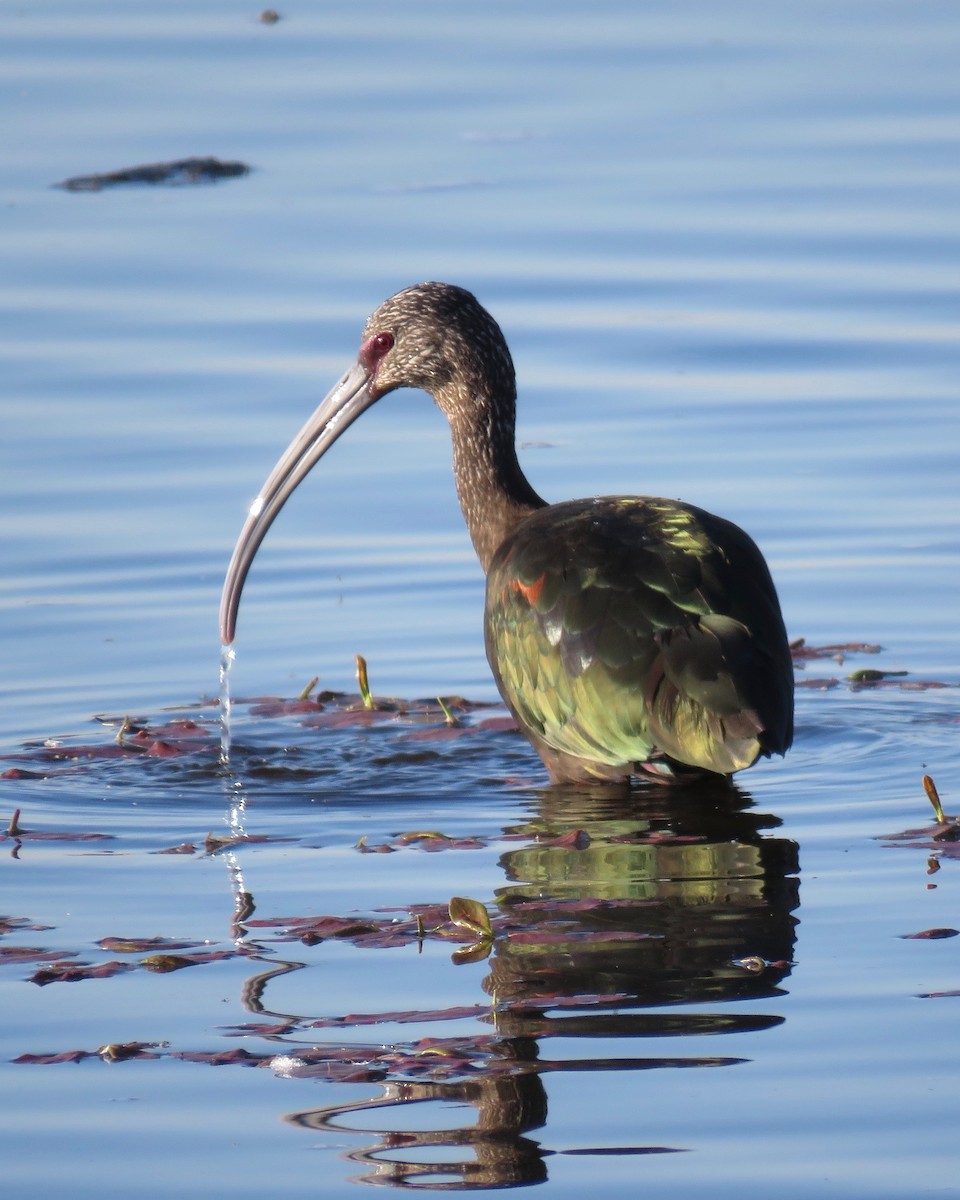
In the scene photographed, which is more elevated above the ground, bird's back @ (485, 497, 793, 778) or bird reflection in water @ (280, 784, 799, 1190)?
bird's back @ (485, 497, 793, 778)

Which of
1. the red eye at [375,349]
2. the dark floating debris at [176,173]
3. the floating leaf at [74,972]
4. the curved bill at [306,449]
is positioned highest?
the dark floating debris at [176,173]

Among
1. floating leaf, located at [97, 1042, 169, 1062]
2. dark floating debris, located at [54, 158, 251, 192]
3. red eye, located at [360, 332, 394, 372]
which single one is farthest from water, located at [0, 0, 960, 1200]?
red eye, located at [360, 332, 394, 372]

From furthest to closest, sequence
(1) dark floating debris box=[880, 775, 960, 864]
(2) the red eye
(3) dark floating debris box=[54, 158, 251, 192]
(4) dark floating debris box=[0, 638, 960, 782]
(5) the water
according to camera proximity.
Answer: (3) dark floating debris box=[54, 158, 251, 192] → (2) the red eye → (4) dark floating debris box=[0, 638, 960, 782] → (1) dark floating debris box=[880, 775, 960, 864] → (5) the water

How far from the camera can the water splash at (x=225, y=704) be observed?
8328mm

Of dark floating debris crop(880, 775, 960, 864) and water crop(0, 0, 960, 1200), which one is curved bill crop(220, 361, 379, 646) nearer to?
water crop(0, 0, 960, 1200)

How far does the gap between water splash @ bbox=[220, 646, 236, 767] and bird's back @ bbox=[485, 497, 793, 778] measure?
3.42 ft

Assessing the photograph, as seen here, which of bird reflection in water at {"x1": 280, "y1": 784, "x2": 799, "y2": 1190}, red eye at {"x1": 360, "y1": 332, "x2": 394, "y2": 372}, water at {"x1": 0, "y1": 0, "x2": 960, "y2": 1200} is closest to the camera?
bird reflection in water at {"x1": 280, "y1": 784, "x2": 799, "y2": 1190}

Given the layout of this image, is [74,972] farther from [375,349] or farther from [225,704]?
[375,349]

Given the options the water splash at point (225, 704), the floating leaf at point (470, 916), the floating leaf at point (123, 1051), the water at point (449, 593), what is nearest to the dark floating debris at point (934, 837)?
the water at point (449, 593)

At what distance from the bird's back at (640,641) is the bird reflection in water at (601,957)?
233 mm

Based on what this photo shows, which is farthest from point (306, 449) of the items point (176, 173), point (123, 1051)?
point (176, 173)

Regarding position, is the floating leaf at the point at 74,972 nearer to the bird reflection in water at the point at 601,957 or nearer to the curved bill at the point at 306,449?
the bird reflection in water at the point at 601,957

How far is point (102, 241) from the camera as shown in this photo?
15.4 meters

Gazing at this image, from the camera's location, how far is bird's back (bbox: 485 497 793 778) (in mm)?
7102
